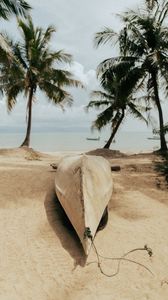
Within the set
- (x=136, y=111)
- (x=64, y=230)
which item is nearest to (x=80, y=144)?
(x=136, y=111)

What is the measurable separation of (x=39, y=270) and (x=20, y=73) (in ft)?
43.8

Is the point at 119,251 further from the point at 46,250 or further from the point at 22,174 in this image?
the point at 22,174

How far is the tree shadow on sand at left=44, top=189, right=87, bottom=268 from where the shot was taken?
4887mm

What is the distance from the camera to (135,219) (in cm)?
636

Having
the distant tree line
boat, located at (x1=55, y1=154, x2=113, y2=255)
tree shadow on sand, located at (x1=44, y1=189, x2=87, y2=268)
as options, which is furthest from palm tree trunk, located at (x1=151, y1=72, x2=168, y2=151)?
tree shadow on sand, located at (x1=44, y1=189, x2=87, y2=268)

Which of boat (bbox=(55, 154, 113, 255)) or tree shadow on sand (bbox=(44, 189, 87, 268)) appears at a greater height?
boat (bbox=(55, 154, 113, 255))

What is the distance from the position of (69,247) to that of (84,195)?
89 centimetres

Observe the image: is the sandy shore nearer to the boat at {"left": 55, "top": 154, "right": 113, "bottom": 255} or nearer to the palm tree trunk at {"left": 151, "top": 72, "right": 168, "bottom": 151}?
the boat at {"left": 55, "top": 154, "right": 113, "bottom": 255}

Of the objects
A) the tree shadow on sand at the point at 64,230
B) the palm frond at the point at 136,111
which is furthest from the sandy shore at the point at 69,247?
the palm frond at the point at 136,111

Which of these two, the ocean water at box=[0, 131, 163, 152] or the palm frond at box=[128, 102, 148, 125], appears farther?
the ocean water at box=[0, 131, 163, 152]

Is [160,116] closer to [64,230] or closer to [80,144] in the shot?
[64,230]

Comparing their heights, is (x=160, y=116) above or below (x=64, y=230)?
above

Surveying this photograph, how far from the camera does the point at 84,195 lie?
5246mm

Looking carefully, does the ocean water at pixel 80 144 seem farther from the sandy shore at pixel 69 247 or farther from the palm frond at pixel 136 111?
the sandy shore at pixel 69 247
